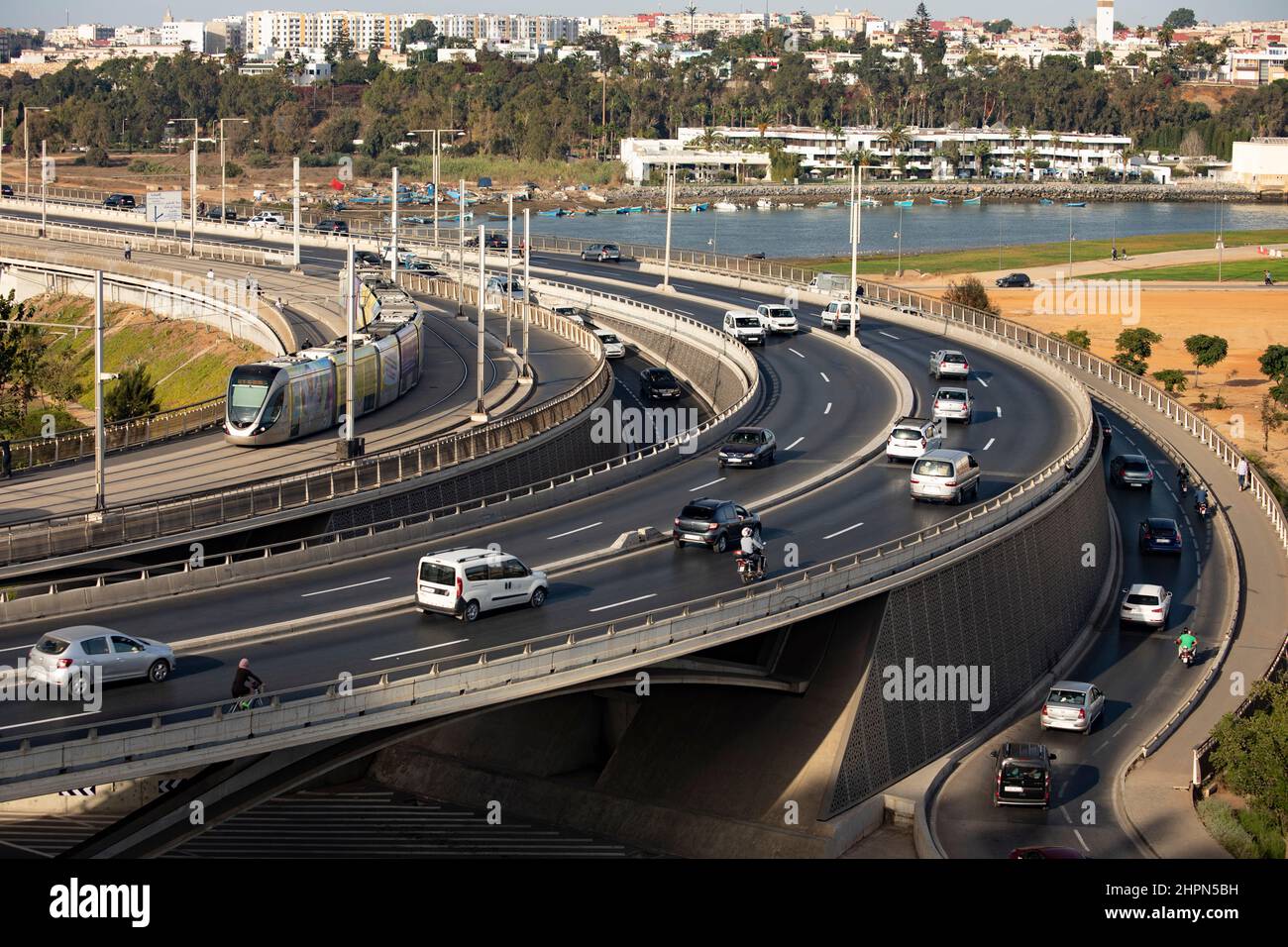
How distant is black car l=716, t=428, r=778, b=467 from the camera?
50812 millimetres

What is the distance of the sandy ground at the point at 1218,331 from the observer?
8344cm

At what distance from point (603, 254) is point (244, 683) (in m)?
85.7

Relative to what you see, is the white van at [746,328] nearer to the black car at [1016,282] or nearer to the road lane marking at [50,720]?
the road lane marking at [50,720]

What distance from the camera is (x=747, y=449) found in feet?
168

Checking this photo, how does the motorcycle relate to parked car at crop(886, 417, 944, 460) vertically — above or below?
below

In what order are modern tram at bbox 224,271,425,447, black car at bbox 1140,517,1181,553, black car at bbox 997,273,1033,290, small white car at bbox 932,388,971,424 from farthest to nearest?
black car at bbox 997,273,1033,290
small white car at bbox 932,388,971,424
black car at bbox 1140,517,1181,553
modern tram at bbox 224,271,425,447

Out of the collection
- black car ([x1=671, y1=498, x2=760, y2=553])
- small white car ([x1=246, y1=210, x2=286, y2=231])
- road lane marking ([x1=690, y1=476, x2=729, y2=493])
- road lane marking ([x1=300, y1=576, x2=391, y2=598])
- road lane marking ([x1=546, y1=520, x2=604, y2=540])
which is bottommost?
road lane marking ([x1=300, y1=576, x2=391, y2=598])

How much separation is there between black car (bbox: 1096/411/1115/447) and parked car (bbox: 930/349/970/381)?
5.45 metres

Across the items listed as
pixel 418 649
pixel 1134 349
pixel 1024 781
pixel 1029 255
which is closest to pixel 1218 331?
pixel 1134 349

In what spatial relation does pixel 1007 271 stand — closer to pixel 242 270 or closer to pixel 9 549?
pixel 242 270

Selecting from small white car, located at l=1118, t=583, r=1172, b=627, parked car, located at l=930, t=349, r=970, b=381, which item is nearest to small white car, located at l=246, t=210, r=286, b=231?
parked car, located at l=930, t=349, r=970, b=381

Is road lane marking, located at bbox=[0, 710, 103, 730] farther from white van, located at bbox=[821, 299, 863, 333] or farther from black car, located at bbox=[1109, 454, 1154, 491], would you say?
white van, located at bbox=[821, 299, 863, 333]

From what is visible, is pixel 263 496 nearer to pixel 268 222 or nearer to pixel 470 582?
pixel 470 582
